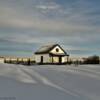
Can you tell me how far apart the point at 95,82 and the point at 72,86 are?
3.64ft

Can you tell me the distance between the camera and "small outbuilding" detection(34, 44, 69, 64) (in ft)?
153

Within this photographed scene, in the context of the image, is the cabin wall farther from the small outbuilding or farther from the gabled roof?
the gabled roof

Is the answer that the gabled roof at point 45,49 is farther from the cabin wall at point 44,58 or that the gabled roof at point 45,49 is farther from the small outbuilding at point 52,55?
the cabin wall at point 44,58

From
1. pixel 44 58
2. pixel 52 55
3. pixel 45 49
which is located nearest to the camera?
pixel 52 55

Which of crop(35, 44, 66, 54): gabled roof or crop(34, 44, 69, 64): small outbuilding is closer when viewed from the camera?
crop(34, 44, 69, 64): small outbuilding

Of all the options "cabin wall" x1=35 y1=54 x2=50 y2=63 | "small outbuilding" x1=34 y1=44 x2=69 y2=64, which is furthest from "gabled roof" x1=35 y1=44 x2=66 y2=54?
"cabin wall" x1=35 y1=54 x2=50 y2=63

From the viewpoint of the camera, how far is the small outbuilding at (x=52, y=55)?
4672cm

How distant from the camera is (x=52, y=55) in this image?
4678 centimetres

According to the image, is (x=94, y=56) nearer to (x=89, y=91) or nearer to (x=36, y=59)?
(x=36, y=59)

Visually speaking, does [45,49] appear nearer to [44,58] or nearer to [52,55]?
[44,58]

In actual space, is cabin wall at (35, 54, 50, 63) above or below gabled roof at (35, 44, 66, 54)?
below

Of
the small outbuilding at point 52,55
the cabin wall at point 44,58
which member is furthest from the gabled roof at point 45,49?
the cabin wall at point 44,58

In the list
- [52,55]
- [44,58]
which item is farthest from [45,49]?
[52,55]

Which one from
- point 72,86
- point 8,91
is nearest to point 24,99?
point 8,91
